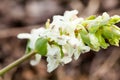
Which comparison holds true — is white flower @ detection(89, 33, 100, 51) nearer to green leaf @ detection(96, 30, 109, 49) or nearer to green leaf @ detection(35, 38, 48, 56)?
green leaf @ detection(96, 30, 109, 49)

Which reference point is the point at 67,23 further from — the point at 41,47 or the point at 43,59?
the point at 43,59

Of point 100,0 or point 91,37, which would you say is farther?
point 100,0

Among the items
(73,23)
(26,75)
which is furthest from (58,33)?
(26,75)

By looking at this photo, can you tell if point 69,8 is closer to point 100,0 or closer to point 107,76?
point 100,0

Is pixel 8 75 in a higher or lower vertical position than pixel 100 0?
lower

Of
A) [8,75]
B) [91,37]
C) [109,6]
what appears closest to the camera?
[91,37]

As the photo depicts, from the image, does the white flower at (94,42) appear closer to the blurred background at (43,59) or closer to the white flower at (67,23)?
the white flower at (67,23)
